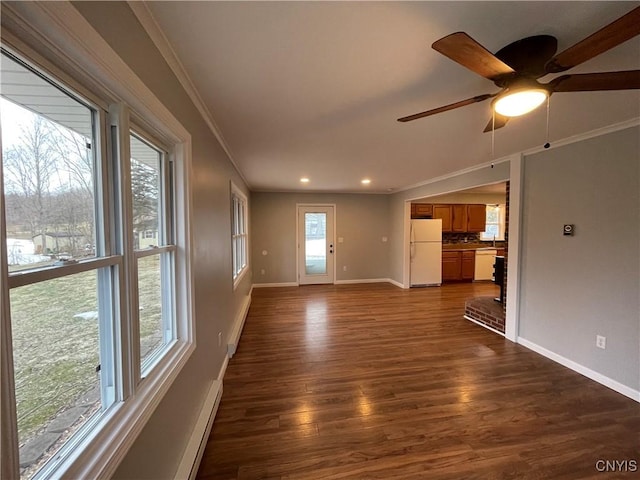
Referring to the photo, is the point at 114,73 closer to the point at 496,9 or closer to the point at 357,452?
the point at 496,9

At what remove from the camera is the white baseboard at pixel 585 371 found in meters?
2.23

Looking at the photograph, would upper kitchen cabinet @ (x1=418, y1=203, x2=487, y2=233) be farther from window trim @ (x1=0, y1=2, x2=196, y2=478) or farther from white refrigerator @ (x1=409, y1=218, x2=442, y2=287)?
window trim @ (x1=0, y1=2, x2=196, y2=478)

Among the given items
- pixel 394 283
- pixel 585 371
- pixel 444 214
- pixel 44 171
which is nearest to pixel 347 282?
pixel 394 283

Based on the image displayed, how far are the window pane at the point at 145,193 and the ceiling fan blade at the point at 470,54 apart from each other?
4.27 feet

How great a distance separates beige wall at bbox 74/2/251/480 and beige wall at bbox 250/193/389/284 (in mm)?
3143

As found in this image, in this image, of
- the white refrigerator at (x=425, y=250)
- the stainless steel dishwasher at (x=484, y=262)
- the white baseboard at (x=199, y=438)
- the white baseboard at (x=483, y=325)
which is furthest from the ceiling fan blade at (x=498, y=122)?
the stainless steel dishwasher at (x=484, y=262)

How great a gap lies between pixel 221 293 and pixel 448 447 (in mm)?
2068

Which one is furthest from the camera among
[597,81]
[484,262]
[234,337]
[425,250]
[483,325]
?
[484,262]

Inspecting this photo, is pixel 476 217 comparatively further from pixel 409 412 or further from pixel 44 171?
pixel 44 171

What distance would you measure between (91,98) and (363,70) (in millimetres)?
1224

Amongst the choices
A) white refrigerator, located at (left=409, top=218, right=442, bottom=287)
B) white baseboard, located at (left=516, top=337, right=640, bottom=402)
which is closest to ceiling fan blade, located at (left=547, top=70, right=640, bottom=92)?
white baseboard, located at (left=516, top=337, right=640, bottom=402)

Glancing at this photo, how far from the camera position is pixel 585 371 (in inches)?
100

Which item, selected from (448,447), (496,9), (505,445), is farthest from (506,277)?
(496,9)

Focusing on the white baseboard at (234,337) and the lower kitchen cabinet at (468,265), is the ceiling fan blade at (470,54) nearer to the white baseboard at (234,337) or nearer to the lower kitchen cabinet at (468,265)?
the white baseboard at (234,337)
